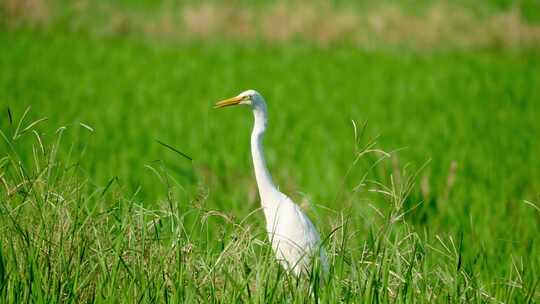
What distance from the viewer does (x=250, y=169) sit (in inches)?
270

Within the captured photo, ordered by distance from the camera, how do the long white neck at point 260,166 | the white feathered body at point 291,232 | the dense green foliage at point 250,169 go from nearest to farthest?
the dense green foliage at point 250,169 → the white feathered body at point 291,232 → the long white neck at point 260,166

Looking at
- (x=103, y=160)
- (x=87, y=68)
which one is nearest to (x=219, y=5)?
(x=87, y=68)

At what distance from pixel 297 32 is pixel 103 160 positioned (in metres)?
9.28

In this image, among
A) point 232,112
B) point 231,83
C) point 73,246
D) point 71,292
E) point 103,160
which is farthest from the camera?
point 231,83

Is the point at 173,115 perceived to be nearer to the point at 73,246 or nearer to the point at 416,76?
the point at 416,76

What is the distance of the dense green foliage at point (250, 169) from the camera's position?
9.50ft

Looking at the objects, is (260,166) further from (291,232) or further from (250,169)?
(250,169)

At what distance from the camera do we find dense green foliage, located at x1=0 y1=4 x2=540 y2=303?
2895mm

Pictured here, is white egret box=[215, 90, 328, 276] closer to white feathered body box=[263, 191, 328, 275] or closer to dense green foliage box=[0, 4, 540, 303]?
white feathered body box=[263, 191, 328, 275]

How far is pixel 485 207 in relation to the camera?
558 centimetres

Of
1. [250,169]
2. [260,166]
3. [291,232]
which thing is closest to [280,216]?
[291,232]

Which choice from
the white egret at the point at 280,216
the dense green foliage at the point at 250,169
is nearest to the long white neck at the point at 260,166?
the white egret at the point at 280,216

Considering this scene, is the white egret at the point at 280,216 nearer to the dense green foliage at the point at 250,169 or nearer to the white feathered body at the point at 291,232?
the white feathered body at the point at 291,232

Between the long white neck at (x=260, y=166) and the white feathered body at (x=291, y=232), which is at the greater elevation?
the long white neck at (x=260, y=166)
